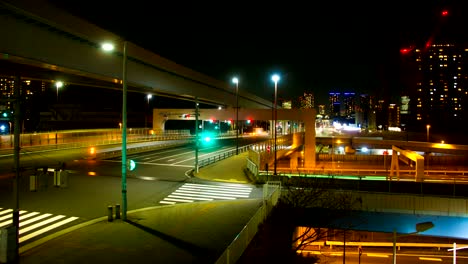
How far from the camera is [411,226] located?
2406 cm

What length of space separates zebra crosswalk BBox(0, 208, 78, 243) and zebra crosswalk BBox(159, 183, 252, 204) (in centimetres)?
556

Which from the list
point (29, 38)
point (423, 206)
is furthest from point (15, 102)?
point (423, 206)

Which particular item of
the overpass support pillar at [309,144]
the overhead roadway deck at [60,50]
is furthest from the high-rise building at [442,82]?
the overhead roadway deck at [60,50]

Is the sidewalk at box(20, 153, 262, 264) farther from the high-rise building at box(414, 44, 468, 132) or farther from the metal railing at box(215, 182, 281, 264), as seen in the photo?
the high-rise building at box(414, 44, 468, 132)

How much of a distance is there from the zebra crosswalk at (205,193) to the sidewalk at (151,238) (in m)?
2.27

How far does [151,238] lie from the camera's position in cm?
1348

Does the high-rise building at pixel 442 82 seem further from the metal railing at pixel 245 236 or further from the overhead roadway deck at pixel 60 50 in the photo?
the metal railing at pixel 245 236

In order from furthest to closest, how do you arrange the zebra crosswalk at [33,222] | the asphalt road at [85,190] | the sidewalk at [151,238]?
the asphalt road at [85,190], the zebra crosswalk at [33,222], the sidewalk at [151,238]

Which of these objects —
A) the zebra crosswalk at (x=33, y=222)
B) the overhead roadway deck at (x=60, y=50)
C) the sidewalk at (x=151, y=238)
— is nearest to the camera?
the sidewalk at (x=151, y=238)

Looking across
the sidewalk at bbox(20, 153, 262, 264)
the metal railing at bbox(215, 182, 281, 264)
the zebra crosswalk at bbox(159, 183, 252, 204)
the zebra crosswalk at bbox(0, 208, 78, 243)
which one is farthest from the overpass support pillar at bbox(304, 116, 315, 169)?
the zebra crosswalk at bbox(0, 208, 78, 243)

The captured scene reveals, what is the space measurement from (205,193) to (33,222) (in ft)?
32.5

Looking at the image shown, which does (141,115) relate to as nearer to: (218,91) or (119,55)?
(218,91)

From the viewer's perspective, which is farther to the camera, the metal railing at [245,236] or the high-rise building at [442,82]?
the high-rise building at [442,82]

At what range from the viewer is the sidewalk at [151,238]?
452 inches
